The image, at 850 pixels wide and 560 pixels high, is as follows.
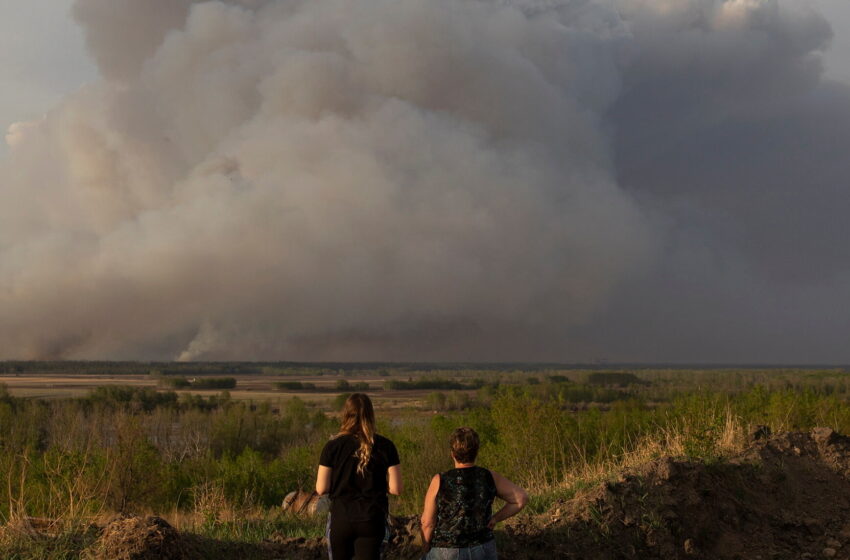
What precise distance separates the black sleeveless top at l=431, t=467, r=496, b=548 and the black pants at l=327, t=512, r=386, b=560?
56 cm

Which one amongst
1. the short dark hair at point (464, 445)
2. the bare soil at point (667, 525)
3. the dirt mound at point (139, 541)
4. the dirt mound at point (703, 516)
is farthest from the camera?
the dirt mound at point (703, 516)

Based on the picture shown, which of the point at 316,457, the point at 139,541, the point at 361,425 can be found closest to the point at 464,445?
the point at 361,425

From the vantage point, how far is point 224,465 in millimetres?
64875

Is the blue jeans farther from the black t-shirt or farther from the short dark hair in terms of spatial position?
the short dark hair

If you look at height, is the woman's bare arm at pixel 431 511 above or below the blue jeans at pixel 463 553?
above

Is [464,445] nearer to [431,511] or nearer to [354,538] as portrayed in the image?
[431,511]

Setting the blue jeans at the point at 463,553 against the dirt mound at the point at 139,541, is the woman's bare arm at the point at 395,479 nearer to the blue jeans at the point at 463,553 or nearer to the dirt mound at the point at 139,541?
the blue jeans at the point at 463,553

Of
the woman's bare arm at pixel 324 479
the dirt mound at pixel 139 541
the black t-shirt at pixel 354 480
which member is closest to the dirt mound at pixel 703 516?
the black t-shirt at pixel 354 480

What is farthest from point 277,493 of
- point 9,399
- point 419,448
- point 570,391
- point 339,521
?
point 9,399

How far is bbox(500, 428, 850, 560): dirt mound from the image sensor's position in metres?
10.2

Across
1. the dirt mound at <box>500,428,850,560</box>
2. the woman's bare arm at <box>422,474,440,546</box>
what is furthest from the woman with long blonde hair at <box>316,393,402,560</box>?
the dirt mound at <box>500,428,850,560</box>

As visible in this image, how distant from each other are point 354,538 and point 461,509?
1105 millimetres

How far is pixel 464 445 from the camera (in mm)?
6660

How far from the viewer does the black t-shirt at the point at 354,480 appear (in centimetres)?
693
